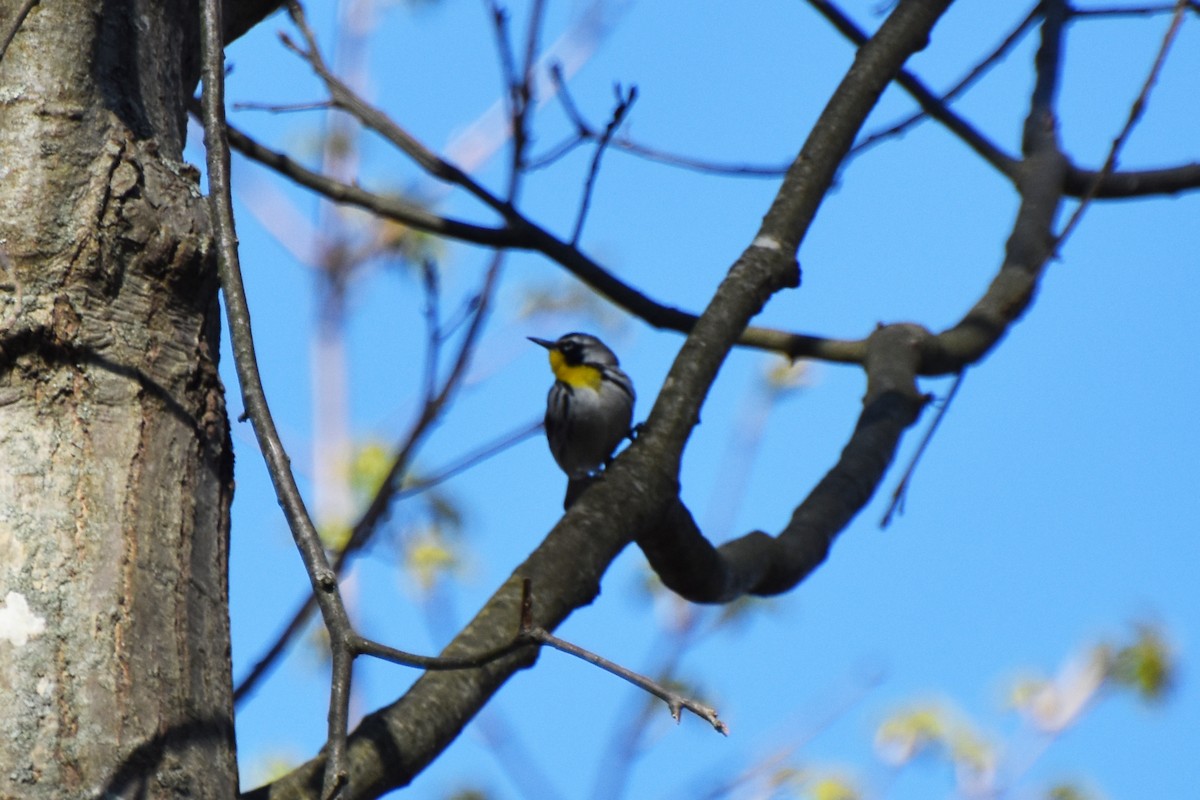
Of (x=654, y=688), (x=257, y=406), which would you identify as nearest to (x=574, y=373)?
(x=257, y=406)

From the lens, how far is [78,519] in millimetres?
1508

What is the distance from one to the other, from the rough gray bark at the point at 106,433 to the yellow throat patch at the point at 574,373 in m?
3.72

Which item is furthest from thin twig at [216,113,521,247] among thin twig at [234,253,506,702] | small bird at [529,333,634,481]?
small bird at [529,333,634,481]

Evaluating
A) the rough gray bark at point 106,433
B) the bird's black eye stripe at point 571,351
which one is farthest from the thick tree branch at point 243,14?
the bird's black eye stripe at point 571,351

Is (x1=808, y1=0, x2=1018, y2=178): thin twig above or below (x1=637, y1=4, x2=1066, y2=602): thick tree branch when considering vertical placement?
above

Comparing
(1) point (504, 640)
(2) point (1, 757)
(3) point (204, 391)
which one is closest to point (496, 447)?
(1) point (504, 640)

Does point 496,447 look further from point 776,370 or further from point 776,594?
point 776,370

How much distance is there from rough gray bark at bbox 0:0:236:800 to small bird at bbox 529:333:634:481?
11.4ft

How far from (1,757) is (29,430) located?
15.3 inches

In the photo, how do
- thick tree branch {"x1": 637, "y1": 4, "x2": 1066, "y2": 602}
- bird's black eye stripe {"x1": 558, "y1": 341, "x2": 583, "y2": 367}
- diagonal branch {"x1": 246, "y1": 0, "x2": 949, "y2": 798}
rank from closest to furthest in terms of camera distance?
diagonal branch {"x1": 246, "y1": 0, "x2": 949, "y2": 798} < thick tree branch {"x1": 637, "y1": 4, "x2": 1066, "y2": 602} < bird's black eye stripe {"x1": 558, "y1": 341, "x2": 583, "y2": 367}

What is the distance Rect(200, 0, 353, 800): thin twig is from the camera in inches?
46.4

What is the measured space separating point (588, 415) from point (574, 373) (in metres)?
0.44

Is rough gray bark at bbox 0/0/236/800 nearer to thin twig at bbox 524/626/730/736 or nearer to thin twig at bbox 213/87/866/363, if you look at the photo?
thin twig at bbox 524/626/730/736

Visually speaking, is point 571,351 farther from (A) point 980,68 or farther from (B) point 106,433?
(B) point 106,433
